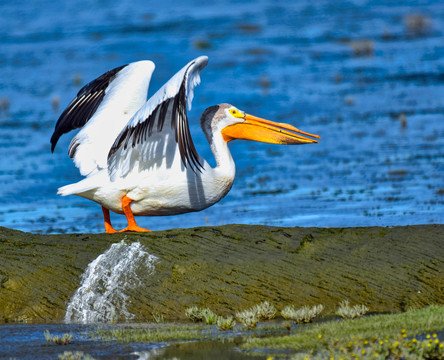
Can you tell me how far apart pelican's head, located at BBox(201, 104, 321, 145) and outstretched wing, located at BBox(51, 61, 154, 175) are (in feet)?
2.89

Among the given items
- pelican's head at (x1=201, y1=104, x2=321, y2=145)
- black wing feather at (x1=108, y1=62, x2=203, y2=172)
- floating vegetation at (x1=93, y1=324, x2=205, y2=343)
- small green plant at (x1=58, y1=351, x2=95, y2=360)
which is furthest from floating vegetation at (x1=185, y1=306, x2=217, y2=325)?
pelican's head at (x1=201, y1=104, x2=321, y2=145)

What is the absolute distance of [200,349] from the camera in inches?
230

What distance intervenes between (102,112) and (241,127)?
1.58 m

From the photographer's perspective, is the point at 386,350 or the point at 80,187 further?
the point at 80,187

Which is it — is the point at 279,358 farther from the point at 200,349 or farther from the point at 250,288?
the point at 250,288

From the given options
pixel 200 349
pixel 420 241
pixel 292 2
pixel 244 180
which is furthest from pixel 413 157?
pixel 292 2

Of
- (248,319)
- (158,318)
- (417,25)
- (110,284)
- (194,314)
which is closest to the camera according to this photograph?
(248,319)

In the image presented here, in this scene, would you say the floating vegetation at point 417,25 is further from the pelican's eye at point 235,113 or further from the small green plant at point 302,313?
the small green plant at point 302,313

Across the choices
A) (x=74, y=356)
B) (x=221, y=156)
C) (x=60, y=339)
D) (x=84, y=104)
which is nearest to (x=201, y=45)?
(x=84, y=104)

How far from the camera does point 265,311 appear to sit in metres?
6.75

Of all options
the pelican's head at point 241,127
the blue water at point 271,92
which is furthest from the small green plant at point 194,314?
the blue water at point 271,92

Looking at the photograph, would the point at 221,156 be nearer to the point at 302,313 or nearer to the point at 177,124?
the point at 177,124

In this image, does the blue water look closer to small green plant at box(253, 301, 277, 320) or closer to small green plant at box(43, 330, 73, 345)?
small green plant at box(253, 301, 277, 320)

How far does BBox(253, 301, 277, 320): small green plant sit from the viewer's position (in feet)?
22.1
